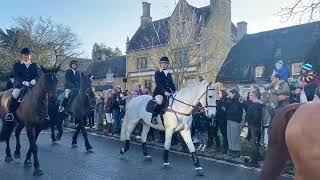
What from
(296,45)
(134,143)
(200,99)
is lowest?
(134,143)

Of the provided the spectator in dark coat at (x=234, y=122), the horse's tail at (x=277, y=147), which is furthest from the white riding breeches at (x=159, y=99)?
the horse's tail at (x=277, y=147)

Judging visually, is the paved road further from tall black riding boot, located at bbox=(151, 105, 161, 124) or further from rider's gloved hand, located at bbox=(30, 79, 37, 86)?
rider's gloved hand, located at bbox=(30, 79, 37, 86)

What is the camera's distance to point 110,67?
202 ft

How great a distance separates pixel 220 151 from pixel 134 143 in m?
4.03

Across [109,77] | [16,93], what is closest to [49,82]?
[16,93]

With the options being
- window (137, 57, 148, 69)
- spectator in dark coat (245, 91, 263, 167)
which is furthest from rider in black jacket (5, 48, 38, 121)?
window (137, 57, 148, 69)

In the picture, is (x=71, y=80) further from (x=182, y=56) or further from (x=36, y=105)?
(x=182, y=56)

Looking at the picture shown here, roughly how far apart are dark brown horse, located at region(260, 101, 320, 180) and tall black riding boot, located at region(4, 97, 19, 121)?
26.1ft

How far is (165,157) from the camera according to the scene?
10297 millimetres

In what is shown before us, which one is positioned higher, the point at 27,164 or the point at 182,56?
the point at 182,56

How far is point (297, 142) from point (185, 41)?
68.8ft

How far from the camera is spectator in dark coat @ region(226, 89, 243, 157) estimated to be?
11.9 m

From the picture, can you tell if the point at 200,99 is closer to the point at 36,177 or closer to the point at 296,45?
the point at 36,177

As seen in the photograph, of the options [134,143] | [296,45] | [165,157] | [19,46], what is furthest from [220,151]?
[19,46]
